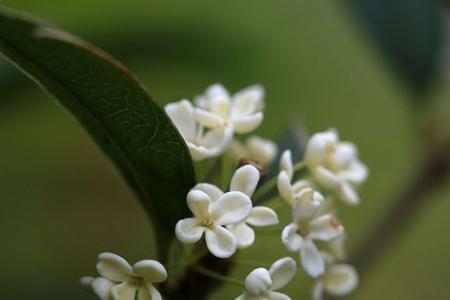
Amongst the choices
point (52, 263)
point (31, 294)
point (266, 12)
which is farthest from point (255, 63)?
point (31, 294)

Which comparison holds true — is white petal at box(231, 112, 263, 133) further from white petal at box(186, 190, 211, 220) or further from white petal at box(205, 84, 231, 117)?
white petal at box(186, 190, 211, 220)

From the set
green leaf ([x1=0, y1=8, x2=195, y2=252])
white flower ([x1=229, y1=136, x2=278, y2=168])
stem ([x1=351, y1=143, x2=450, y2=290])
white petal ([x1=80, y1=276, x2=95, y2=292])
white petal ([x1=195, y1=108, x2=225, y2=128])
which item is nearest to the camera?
green leaf ([x1=0, y1=8, x2=195, y2=252])

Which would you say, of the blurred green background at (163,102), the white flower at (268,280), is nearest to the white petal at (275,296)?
the white flower at (268,280)

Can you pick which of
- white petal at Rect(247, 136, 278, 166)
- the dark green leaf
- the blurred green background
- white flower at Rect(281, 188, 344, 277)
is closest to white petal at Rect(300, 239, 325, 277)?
white flower at Rect(281, 188, 344, 277)

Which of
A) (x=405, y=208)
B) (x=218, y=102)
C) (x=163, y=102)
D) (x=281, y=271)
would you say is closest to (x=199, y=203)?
(x=281, y=271)

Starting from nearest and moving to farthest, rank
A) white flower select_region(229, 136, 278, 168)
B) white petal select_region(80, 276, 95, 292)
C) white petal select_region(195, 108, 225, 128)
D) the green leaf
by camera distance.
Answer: the green leaf < white petal select_region(80, 276, 95, 292) < white petal select_region(195, 108, 225, 128) < white flower select_region(229, 136, 278, 168)

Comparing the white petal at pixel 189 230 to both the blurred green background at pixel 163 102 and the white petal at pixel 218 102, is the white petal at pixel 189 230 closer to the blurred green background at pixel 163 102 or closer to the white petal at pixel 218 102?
the white petal at pixel 218 102

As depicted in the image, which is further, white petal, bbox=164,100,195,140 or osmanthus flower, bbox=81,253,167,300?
white petal, bbox=164,100,195,140
